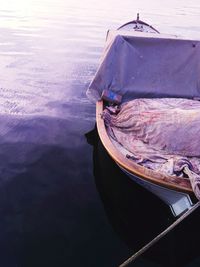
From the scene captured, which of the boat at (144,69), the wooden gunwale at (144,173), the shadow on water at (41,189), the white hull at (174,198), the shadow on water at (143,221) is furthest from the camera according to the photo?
the boat at (144,69)

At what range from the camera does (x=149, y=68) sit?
8.70 meters

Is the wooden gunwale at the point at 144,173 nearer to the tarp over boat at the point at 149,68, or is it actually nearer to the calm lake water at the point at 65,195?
the calm lake water at the point at 65,195

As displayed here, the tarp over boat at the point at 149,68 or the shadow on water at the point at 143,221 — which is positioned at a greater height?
the tarp over boat at the point at 149,68

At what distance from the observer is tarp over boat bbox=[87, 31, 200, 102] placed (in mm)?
8477

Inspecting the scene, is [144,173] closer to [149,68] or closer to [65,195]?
[65,195]

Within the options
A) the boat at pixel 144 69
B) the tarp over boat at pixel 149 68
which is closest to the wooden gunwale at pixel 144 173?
the boat at pixel 144 69

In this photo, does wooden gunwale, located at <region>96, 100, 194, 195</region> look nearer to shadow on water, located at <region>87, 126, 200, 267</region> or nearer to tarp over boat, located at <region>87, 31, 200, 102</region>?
shadow on water, located at <region>87, 126, 200, 267</region>

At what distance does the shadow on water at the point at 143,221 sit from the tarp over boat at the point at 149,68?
7.63ft

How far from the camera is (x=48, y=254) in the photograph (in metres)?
5.26

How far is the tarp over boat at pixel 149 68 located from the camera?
8477 millimetres

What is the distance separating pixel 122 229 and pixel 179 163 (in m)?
1.51

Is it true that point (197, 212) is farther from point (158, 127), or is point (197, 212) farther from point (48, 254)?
point (48, 254)

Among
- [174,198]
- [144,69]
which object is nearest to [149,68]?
[144,69]

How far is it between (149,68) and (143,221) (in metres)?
4.19
